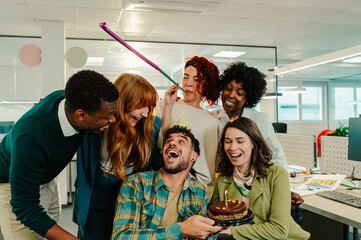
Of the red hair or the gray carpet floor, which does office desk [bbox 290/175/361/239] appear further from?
the gray carpet floor

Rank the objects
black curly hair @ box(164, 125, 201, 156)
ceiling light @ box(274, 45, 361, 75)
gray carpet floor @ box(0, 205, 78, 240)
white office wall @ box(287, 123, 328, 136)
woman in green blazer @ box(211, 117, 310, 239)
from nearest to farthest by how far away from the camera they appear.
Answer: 1. woman in green blazer @ box(211, 117, 310, 239)
2. black curly hair @ box(164, 125, 201, 156)
3. ceiling light @ box(274, 45, 361, 75)
4. gray carpet floor @ box(0, 205, 78, 240)
5. white office wall @ box(287, 123, 328, 136)

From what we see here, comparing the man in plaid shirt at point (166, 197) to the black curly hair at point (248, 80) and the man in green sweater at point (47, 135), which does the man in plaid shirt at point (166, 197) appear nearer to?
the man in green sweater at point (47, 135)

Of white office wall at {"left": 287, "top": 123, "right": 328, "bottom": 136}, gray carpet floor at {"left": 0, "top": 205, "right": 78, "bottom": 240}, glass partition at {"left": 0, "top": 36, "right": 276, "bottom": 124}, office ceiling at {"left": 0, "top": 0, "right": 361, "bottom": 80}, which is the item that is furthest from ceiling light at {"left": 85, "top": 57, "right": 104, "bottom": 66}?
white office wall at {"left": 287, "top": 123, "right": 328, "bottom": 136}

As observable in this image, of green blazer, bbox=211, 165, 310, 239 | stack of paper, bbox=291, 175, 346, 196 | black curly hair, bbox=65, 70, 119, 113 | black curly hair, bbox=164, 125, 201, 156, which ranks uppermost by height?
black curly hair, bbox=65, 70, 119, 113

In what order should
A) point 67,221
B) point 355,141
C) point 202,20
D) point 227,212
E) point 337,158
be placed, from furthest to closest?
point 202,20 → point 67,221 → point 337,158 → point 355,141 → point 227,212

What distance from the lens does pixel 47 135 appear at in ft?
4.28

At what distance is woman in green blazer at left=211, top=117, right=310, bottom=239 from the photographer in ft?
5.41

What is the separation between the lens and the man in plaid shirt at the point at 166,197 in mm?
1544

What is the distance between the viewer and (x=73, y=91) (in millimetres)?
1290

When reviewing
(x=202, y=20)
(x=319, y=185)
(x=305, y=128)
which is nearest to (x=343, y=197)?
(x=319, y=185)

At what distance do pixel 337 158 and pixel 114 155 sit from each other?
7.96 feet

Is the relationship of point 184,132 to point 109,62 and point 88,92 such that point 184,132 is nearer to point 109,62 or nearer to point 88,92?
point 88,92

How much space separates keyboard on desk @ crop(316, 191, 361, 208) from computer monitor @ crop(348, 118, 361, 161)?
45 centimetres

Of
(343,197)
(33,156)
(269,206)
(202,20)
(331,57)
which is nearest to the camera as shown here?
(33,156)
